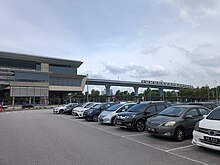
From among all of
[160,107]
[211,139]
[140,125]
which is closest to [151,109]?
[160,107]

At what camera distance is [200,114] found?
438 inches

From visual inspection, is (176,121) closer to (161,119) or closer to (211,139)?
(161,119)

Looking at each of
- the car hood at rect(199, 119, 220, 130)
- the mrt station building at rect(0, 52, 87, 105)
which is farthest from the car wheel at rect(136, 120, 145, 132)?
the mrt station building at rect(0, 52, 87, 105)

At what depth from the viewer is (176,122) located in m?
10.0

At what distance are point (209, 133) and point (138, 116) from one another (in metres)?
5.76

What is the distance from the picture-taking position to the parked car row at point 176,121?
7.71 meters

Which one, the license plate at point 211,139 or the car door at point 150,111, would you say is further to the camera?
the car door at point 150,111

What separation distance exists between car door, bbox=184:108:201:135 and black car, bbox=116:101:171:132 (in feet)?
10.0

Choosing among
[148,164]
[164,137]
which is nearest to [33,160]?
[148,164]

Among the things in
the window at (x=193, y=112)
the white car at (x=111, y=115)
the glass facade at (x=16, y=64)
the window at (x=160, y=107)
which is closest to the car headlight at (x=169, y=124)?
the window at (x=193, y=112)

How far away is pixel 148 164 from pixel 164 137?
433 centimetres

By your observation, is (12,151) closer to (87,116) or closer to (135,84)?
(87,116)

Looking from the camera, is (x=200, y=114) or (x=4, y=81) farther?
(x=4, y=81)

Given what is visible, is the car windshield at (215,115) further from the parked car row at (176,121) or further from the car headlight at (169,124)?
the car headlight at (169,124)
